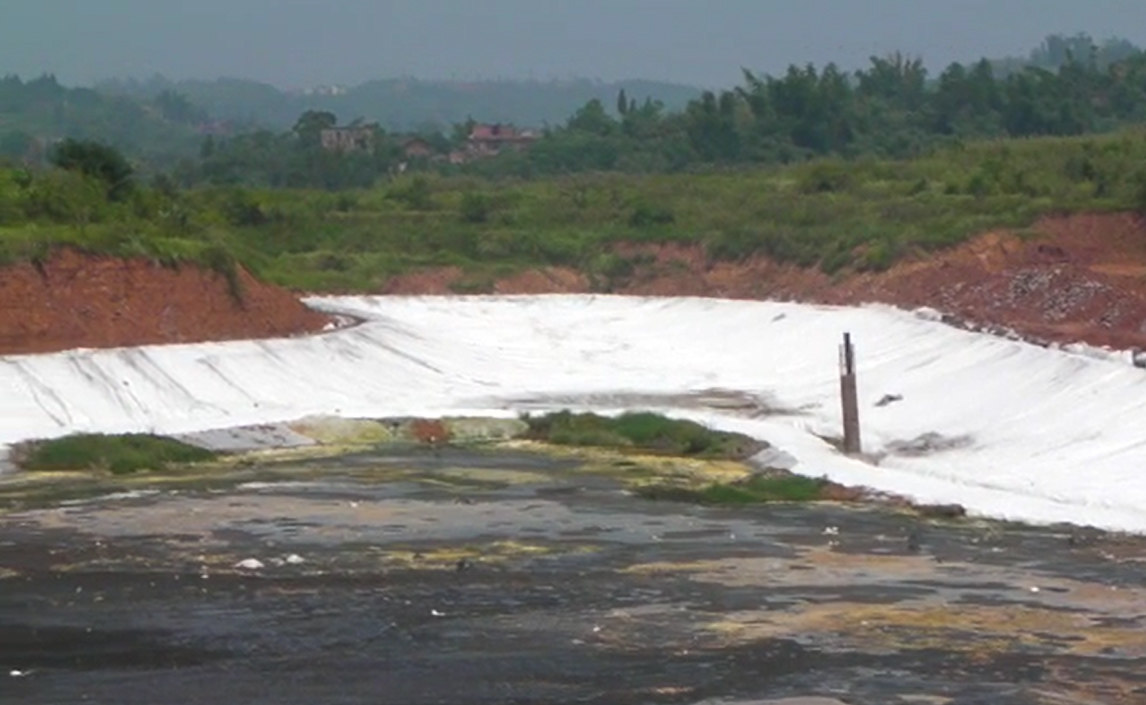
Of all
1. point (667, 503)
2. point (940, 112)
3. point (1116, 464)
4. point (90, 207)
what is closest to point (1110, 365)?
point (1116, 464)

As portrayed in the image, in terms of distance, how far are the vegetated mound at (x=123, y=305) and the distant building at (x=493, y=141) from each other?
104 metres

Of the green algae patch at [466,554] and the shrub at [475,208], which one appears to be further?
the shrub at [475,208]

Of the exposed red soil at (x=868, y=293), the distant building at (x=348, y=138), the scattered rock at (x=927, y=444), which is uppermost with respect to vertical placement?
the distant building at (x=348, y=138)

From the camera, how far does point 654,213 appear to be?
313 ft

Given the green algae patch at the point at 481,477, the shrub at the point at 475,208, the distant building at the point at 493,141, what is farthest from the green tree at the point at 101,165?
the distant building at the point at 493,141

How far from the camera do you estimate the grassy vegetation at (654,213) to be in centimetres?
7406

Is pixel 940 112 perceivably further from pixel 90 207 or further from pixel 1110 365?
pixel 1110 365

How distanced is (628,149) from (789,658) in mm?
117161

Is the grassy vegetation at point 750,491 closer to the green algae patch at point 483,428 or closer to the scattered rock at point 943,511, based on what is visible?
the scattered rock at point 943,511

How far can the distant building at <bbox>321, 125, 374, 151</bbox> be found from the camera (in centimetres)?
15075

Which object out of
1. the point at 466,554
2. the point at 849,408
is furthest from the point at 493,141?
the point at 466,554

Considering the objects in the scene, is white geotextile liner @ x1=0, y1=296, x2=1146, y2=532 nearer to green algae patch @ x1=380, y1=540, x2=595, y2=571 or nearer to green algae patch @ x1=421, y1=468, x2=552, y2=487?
green algae patch @ x1=421, y1=468, x2=552, y2=487

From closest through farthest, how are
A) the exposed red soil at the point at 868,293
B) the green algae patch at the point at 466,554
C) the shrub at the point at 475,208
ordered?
1. the green algae patch at the point at 466,554
2. the exposed red soil at the point at 868,293
3. the shrub at the point at 475,208

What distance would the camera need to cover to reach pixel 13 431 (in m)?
43.6
